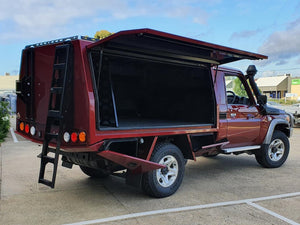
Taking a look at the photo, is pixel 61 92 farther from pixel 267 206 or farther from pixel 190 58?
pixel 267 206

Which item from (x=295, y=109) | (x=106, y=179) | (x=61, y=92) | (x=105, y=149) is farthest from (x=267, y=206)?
(x=295, y=109)

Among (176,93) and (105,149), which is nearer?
(105,149)

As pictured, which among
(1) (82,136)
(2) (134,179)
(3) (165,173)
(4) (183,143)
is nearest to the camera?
(1) (82,136)

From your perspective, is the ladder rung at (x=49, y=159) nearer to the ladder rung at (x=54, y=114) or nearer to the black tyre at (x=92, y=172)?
the ladder rung at (x=54, y=114)

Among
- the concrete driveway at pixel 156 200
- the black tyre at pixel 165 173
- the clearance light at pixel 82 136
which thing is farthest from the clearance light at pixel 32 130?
the black tyre at pixel 165 173

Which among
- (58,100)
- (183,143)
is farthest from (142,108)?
(58,100)

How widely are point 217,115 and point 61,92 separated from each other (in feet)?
10.2

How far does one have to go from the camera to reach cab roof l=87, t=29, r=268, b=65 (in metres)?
3.99

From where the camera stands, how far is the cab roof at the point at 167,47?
399 centimetres

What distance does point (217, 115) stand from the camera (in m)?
5.93

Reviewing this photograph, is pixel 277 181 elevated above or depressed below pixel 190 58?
below

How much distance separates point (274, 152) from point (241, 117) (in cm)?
162

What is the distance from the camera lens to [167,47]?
4883mm

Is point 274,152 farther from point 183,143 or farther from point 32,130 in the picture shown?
point 32,130
